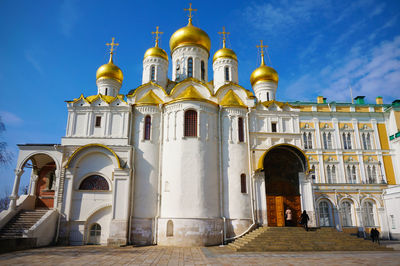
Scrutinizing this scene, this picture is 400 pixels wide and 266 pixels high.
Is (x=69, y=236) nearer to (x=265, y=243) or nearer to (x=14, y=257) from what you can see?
(x=14, y=257)

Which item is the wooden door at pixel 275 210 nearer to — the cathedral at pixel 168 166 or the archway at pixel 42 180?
the cathedral at pixel 168 166

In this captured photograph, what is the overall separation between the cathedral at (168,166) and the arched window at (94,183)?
6 cm

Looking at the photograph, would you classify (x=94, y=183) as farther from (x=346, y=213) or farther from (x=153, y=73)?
(x=346, y=213)

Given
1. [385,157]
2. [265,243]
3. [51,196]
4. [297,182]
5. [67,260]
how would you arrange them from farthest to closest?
[385,157], [51,196], [297,182], [265,243], [67,260]

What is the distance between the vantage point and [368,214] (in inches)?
980

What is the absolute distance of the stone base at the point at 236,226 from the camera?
53.0 ft

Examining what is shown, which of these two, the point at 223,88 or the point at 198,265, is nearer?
the point at 198,265

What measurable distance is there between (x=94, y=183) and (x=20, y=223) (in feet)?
13.9

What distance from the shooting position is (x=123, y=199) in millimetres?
16094

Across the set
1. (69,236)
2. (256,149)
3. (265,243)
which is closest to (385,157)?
(256,149)

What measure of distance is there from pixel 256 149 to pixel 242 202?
3.37m

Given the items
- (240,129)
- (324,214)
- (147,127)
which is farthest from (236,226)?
(324,214)

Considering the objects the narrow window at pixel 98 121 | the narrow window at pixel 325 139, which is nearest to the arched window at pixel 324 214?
the narrow window at pixel 325 139

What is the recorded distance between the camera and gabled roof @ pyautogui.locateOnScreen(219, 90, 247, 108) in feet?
60.1
